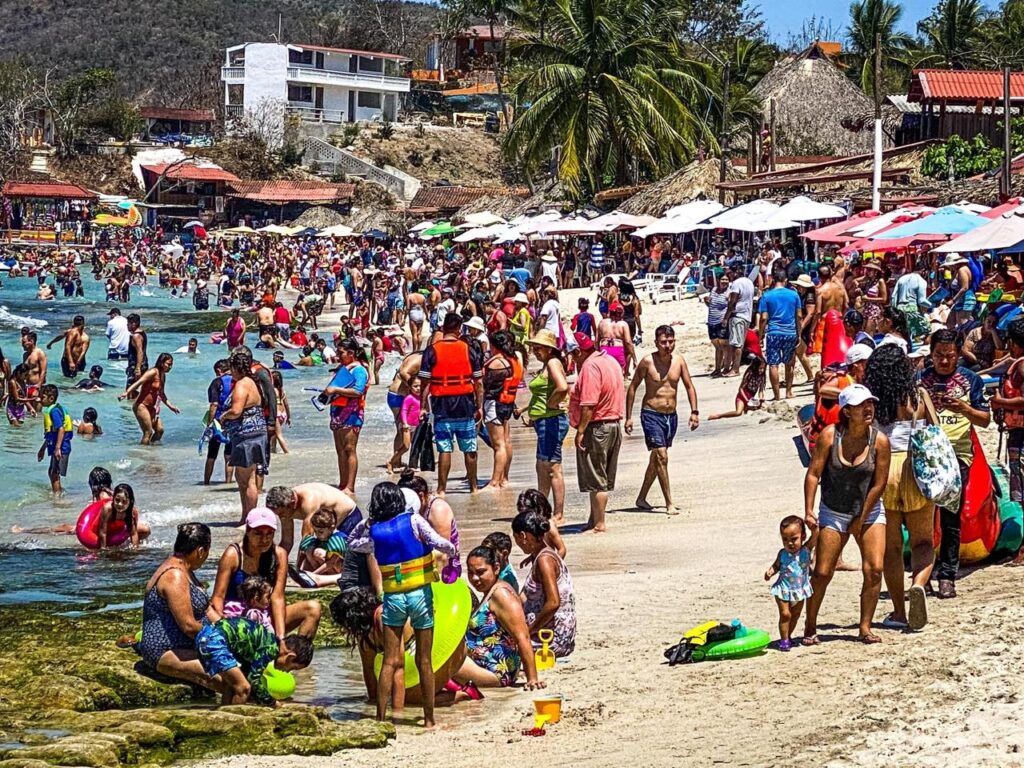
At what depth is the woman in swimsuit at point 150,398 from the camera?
1606cm

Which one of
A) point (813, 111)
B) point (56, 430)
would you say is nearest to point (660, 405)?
point (56, 430)

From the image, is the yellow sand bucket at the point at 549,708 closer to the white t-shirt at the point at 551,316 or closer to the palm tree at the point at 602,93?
the white t-shirt at the point at 551,316

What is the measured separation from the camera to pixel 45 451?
590 inches

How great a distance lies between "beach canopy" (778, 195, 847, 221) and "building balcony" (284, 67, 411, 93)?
177 ft

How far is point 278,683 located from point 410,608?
3.24ft

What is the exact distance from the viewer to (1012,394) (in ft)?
24.5

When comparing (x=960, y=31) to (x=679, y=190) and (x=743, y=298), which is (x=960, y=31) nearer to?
(x=679, y=190)

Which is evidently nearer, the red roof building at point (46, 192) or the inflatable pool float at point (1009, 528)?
the inflatable pool float at point (1009, 528)

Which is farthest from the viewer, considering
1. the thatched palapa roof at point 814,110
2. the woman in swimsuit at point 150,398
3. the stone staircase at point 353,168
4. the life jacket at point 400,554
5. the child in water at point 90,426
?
the stone staircase at point 353,168

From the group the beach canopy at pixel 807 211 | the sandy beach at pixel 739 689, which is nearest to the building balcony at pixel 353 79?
the beach canopy at pixel 807 211

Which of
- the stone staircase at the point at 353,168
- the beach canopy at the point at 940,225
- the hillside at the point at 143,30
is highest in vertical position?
the hillside at the point at 143,30

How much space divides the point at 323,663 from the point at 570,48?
1290 inches

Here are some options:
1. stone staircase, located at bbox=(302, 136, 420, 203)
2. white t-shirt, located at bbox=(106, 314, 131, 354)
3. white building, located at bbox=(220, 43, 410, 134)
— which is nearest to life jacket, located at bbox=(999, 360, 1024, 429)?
white t-shirt, located at bbox=(106, 314, 131, 354)

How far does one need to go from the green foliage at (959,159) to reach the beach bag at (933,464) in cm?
2262
